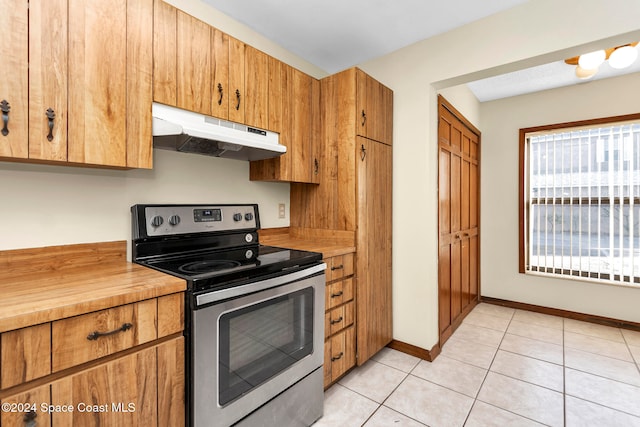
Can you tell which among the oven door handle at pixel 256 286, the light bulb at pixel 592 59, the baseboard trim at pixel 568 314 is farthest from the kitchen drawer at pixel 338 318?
the baseboard trim at pixel 568 314

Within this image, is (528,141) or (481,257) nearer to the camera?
(528,141)

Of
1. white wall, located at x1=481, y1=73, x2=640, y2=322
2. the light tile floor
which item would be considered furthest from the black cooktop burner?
white wall, located at x1=481, y1=73, x2=640, y2=322

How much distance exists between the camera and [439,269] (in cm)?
258

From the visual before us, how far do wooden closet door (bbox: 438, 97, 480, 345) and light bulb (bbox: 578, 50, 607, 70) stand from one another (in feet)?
3.02

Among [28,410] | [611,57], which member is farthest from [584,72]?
[28,410]

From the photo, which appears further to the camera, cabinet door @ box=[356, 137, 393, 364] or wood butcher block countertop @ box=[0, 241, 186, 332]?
cabinet door @ box=[356, 137, 393, 364]

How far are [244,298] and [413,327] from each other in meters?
1.70

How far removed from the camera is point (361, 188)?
2.22 metres

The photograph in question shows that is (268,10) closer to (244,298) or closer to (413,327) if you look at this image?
(244,298)

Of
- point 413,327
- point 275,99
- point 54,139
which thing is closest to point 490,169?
point 413,327

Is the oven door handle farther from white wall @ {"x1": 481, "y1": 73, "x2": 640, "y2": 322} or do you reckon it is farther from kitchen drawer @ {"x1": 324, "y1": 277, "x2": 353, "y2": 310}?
white wall @ {"x1": 481, "y1": 73, "x2": 640, "y2": 322}

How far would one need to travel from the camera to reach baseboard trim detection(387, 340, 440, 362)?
2.40 meters

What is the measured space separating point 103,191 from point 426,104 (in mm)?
2306

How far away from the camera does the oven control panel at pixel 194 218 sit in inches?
65.5
